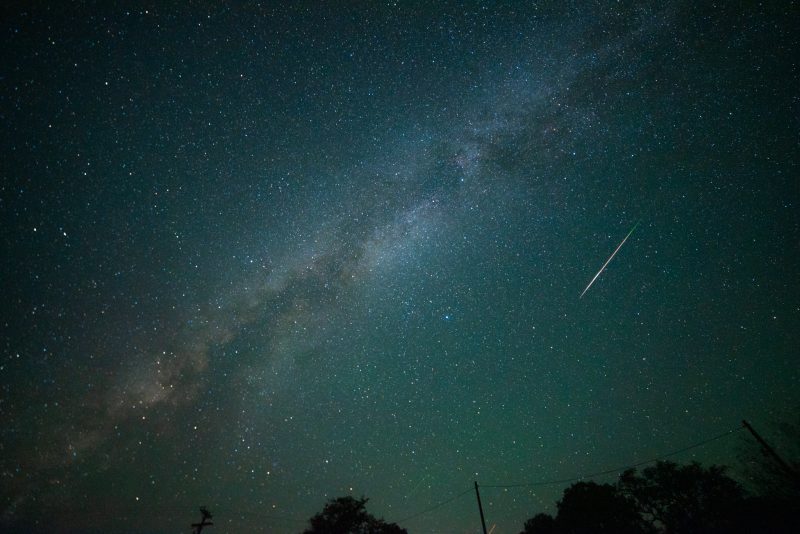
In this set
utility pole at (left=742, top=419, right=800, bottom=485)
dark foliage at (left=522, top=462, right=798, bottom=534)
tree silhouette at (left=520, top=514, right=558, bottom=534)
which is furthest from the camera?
tree silhouette at (left=520, top=514, right=558, bottom=534)

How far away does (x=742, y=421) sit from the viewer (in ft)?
56.5

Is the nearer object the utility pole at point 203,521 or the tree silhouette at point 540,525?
the utility pole at point 203,521

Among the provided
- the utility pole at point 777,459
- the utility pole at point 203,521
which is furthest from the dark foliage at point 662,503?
the utility pole at point 203,521

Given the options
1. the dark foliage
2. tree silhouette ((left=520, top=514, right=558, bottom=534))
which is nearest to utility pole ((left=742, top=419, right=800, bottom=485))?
the dark foliage

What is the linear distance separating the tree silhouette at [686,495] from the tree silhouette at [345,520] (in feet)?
74.7

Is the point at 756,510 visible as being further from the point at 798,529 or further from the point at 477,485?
the point at 477,485

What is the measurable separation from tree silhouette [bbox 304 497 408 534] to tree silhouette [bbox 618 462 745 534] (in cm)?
2275

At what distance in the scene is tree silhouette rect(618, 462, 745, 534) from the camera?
91.1 feet

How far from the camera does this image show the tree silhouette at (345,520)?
3075 cm

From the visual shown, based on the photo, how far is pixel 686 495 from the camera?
29.7 metres

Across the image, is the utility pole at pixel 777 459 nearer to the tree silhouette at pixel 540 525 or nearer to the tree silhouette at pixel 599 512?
the tree silhouette at pixel 599 512

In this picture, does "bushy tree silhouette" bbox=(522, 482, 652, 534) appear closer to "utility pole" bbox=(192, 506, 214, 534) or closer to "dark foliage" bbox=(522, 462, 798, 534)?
"dark foliage" bbox=(522, 462, 798, 534)

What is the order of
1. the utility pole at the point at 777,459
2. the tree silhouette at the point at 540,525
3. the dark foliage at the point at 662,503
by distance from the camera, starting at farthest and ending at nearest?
the tree silhouette at the point at 540,525
the dark foliage at the point at 662,503
the utility pole at the point at 777,459

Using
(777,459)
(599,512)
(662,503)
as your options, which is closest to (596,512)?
(599,512)
